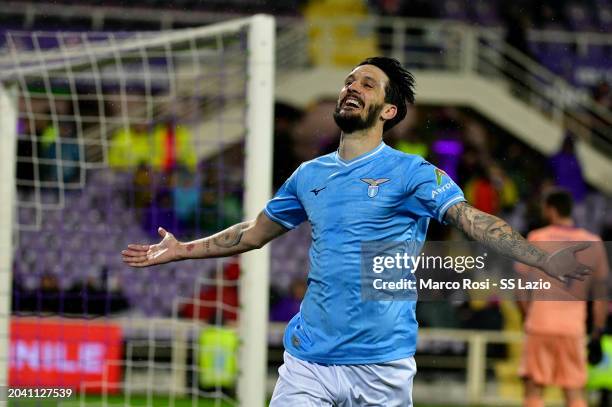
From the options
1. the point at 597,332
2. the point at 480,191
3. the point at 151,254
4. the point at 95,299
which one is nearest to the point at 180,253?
the point at 151,254

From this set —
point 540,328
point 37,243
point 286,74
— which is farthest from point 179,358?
point 286,74

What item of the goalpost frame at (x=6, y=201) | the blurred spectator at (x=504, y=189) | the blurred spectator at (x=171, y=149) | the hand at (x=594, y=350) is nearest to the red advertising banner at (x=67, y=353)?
the goalpost frame at (x=6, y=201)

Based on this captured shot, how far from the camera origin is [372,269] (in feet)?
12.5

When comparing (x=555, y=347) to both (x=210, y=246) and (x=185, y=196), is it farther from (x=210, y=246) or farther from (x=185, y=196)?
(x=185, y=196)

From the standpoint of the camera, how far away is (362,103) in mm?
3920

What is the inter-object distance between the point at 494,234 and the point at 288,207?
0.87 meters

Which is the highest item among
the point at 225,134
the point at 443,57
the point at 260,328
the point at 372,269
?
the point at 443,57

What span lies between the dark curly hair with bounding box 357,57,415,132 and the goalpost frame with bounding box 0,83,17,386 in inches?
122

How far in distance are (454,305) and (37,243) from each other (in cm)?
396

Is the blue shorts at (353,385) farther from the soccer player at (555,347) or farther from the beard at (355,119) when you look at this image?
the soccer player at (555,347)

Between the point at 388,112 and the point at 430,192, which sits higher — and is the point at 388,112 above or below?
above

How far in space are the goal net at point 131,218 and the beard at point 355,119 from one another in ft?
6.09

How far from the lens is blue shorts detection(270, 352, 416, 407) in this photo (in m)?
3.83

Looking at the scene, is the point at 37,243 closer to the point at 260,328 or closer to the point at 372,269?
the point at 260,328
